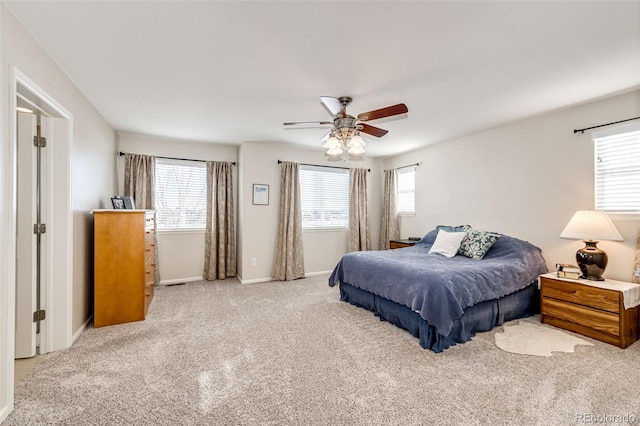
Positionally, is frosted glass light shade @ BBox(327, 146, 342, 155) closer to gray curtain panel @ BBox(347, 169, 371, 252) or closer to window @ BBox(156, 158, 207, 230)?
gray curtain panel @ BBox(347, 169, 371, 252)

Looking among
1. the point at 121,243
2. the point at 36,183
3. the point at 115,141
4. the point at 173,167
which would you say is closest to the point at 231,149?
the point at 173,167

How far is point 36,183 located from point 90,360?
154cm

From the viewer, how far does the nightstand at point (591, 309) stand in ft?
8.07

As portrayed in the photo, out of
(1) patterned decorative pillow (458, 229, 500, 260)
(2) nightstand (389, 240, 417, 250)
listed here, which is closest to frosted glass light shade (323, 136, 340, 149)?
(1) patterned decorative pillow (458, 229, 500, 260)

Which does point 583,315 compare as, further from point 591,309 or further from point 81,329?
point 81,329

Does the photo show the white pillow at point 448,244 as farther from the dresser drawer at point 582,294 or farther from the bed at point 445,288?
the dresser drawer at point 582,294

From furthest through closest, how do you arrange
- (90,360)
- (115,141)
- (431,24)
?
(115,141)
(90,360)
(431,24)

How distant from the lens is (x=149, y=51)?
6.91 ft

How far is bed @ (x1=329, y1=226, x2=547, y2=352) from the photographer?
2.46 m

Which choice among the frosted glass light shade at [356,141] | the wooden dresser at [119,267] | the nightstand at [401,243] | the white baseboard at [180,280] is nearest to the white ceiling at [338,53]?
the frosted glass light shade at [356,141]

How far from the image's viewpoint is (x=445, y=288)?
244 cm

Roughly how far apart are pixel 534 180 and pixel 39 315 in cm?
543

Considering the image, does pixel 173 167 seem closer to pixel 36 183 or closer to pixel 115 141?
pixel 115 141

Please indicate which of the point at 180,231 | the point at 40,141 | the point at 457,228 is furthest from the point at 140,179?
the point at 457,228
